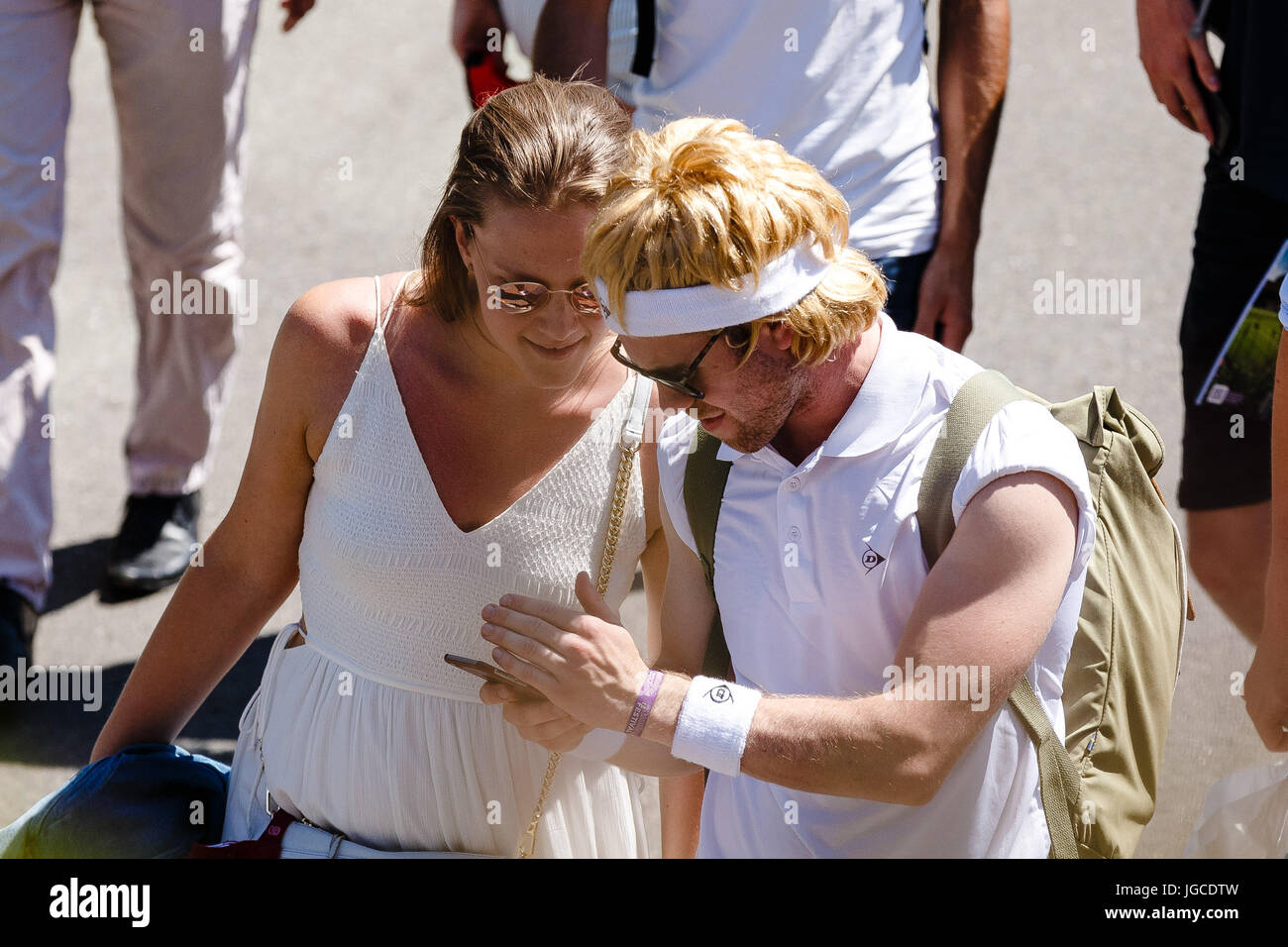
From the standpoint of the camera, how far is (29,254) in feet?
11.9

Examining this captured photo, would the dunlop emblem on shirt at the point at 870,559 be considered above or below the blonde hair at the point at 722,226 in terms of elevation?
below

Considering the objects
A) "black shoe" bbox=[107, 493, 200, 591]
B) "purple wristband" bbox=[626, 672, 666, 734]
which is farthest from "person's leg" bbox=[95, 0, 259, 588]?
"purple wristband" bbox=[626, 672, 666, 734]

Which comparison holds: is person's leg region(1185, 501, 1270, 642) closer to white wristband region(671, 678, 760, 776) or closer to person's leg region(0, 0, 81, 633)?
white wristband region(671, 678, 760, 776)

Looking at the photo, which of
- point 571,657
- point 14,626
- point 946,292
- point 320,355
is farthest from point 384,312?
point 14,626

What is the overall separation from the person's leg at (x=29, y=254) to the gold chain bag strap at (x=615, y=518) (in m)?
1.91

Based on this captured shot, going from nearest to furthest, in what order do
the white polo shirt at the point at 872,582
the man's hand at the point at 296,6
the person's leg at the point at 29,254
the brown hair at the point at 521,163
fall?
the white polo shirt at the point at 872,582, the brown hair at the point at 521,163, the person's leg at the point at 29,254, the man's hand at the point at 296,6

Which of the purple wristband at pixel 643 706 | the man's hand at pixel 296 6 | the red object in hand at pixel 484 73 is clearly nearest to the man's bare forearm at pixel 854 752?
the purple wristband at pixel 643 706

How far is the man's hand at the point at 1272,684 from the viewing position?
7.39 feet

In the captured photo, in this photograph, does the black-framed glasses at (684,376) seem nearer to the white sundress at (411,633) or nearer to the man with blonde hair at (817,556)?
A: the man with blonde hair at (817,556)

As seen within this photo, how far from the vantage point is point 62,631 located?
13.0 ft

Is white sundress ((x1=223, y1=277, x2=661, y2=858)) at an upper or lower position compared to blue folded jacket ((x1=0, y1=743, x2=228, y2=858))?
upper

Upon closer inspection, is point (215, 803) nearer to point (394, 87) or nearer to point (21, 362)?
point (21, 362)

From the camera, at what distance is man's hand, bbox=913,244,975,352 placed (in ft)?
10.2

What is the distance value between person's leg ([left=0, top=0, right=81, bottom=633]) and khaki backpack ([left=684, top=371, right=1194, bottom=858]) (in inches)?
86.6
